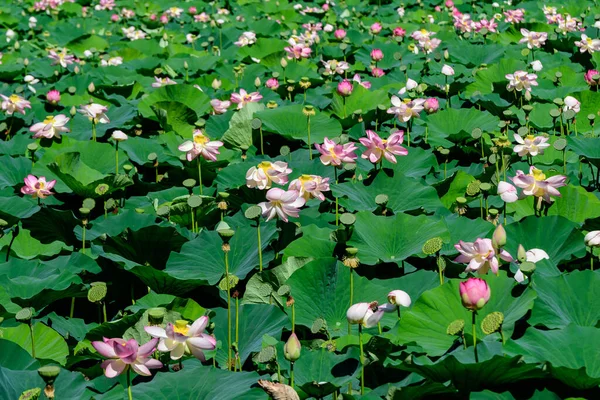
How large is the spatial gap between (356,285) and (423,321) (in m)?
0.28

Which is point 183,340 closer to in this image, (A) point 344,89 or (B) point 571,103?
(A) point 344,89

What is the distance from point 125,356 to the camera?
155 cm

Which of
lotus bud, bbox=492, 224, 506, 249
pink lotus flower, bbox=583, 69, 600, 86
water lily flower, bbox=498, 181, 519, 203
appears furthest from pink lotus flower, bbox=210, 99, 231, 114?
lotus bud, bbox=492, 224, 506, 249

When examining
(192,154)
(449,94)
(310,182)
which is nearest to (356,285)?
(310,182)

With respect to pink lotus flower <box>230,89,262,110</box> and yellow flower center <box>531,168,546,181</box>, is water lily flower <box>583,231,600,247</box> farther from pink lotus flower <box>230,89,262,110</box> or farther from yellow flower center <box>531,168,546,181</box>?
pink lotus flower <box>230,89,262,110</box>

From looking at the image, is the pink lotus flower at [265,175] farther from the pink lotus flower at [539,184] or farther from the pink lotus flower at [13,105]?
the pink lotus flower at [13,105]

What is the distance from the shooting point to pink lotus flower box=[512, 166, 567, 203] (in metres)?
2.32

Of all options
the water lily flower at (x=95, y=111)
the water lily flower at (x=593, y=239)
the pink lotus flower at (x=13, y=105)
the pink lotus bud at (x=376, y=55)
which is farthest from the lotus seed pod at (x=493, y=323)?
the pink lotus bud at (x=376, y=55)

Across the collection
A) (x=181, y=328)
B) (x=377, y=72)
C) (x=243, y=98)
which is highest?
(x=181, y=328)

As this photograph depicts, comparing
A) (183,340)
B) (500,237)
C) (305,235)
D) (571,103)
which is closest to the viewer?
(183,340)

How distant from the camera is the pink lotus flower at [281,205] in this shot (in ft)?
7.46

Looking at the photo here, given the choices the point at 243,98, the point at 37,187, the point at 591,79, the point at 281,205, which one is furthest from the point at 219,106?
the point at 591,79

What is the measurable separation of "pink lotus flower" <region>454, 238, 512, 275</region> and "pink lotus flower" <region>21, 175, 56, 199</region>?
A: 1.56 m

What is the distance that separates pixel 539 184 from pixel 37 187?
174 centimetres
